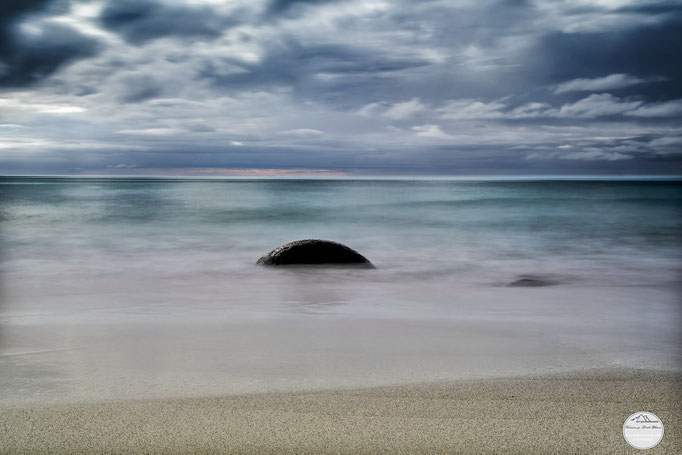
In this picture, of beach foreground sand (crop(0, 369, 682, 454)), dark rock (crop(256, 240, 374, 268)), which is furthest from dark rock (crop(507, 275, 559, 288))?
beach foreground sand (crop(0, 369, 682, 454))

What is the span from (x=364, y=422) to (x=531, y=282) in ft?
13.9

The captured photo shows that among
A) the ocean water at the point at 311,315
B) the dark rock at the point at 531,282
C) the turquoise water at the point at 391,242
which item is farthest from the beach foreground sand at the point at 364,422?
the turquoise water at the point at 391,242

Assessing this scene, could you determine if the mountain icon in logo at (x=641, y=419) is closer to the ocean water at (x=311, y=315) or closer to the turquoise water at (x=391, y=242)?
the ocean water at (x=311, y=315)

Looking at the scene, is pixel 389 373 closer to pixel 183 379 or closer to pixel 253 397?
pixel 253 397

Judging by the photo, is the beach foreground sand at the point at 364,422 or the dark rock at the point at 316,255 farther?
the dark rock at the point at 316,255

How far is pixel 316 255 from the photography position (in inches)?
249

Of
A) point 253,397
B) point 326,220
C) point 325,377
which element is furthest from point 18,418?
point 326,220

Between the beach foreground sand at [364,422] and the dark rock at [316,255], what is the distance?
13.2 ft

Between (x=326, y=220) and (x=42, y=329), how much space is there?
12.5 metres

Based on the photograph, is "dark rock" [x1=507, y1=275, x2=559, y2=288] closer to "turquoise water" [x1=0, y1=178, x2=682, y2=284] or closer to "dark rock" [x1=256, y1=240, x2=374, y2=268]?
"turquoise water" [x1=0, y1=178, x2=682, y2=284]

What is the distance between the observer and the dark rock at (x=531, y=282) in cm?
556
